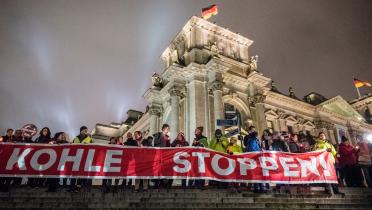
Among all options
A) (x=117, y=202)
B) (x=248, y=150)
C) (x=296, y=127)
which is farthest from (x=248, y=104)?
(x=117, y=202)

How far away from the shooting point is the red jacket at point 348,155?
35.8 feet

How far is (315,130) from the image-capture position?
35250mm

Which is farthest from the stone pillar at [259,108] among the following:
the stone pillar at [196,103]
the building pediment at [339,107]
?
the building pediment at [339,107]

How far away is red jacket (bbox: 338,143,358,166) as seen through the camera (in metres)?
10.9

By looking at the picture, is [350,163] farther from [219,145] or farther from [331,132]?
[331,132]

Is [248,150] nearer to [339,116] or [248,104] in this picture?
[248,104]

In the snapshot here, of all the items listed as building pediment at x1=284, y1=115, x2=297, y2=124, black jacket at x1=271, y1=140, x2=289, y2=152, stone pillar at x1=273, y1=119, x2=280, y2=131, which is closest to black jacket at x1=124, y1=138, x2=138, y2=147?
black jacket at x1=271, y1=140, x2=289, y2=152

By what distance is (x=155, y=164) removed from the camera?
8.93m

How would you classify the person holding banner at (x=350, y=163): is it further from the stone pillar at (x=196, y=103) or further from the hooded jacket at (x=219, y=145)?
the stone pillar at (x=196, y=103)

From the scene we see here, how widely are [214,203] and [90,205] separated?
3448 mm

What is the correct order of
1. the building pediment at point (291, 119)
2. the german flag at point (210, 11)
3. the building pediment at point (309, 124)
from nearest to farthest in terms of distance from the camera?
the german flag at point (210, 11)
the building pediment at point (291, 119)
the building pediment at point (309, 124)

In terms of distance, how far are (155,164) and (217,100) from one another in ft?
49.9

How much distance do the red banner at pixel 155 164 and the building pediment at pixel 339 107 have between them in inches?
1191

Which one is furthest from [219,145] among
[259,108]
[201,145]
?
[259,108]
